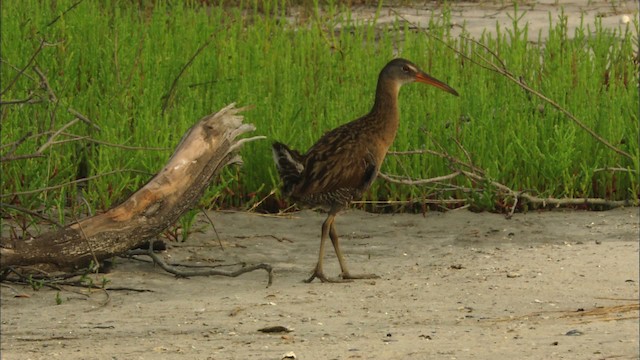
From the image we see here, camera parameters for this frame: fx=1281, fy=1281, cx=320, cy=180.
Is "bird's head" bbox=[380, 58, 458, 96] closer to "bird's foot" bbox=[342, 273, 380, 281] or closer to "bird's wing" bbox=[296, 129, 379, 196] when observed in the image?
"bird's wing" bbox=[296, 129, 379, 196]

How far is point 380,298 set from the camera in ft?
20.4

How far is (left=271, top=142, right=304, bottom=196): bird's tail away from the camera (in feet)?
21.5

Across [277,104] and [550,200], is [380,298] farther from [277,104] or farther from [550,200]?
[277,104]

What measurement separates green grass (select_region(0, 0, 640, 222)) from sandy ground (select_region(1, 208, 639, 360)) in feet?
1.25

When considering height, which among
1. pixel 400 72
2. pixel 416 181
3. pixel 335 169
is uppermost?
pixel 400 72

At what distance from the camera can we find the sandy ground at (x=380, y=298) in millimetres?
5172

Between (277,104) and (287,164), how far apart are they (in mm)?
2316

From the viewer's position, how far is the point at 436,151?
27.7 ft

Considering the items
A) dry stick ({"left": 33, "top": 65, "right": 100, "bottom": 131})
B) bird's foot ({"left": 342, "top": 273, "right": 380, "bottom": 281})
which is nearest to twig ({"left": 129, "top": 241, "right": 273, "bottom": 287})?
bird's foot ({"left": 342, "top": 273, "right": 380, "bottom": 281})

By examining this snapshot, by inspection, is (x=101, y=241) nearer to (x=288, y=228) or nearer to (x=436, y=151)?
(x=288, y=228)

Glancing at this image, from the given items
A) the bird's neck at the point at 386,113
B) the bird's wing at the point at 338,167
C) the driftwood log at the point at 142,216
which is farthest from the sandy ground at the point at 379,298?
the bird's neck at the point at 386,113

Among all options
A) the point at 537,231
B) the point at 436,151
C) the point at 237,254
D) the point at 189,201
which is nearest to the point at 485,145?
the point at 436,151

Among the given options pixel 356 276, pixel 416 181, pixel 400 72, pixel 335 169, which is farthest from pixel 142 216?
pixel 416 181

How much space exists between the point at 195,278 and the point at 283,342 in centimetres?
155
